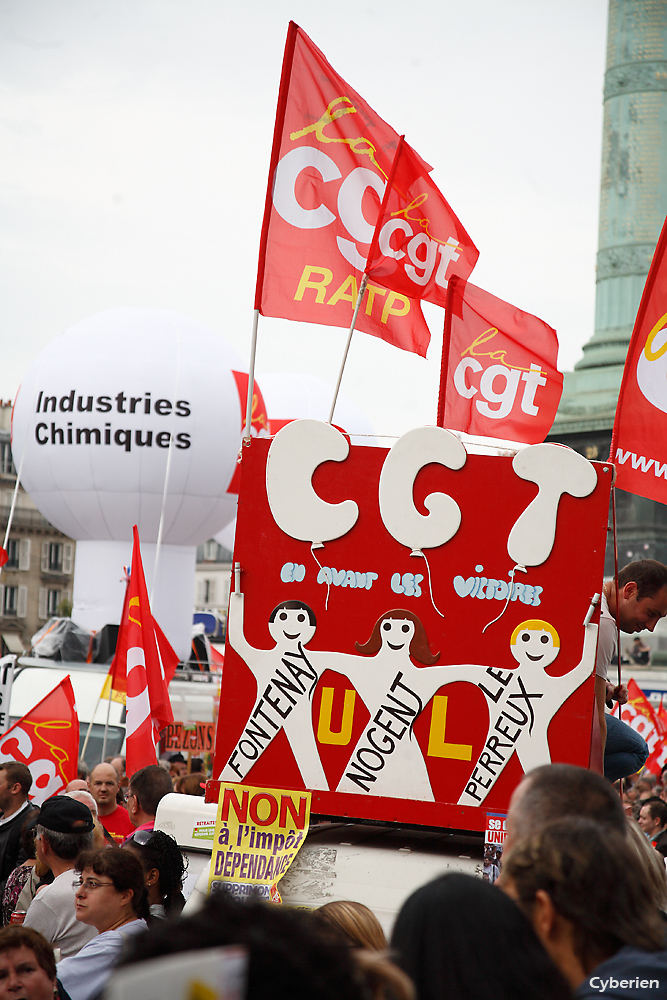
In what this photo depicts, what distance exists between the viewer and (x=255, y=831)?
483cm

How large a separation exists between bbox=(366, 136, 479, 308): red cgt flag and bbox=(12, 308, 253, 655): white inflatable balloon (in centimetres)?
1502

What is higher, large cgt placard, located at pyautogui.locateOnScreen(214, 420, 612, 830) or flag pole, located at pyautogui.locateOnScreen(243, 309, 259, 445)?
flag pole, located at pyautogui.locateOnScreen(243, 309, 259, 445)

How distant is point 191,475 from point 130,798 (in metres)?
15.6

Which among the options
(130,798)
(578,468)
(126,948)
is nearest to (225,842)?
(578,468)

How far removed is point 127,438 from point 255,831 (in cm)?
1772

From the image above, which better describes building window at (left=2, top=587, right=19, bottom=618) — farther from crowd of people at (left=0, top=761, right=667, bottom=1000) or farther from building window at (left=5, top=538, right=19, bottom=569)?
Answer: crowd of people at (left=0, top=761, right=667, bottom=1000)

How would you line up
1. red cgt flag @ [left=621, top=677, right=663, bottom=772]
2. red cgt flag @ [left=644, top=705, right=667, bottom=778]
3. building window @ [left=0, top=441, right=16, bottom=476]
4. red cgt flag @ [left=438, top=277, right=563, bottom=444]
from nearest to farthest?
red cgt flag @ [left=438, top=277, right=563, bottom=444]
red cgt flag @ [left=621, top=677, right=663, bottom=772]
red cgt flag @ [left=644, top=705, right=667, bottom=778]
building window @ [left=0, top=441, right=16, bottom=476]

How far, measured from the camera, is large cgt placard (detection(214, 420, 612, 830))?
4688 millimetres

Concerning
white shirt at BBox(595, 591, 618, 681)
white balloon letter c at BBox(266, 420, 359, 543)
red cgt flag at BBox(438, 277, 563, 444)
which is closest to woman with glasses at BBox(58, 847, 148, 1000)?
white balloon letter c at BBox(266, 420, 359, 543)

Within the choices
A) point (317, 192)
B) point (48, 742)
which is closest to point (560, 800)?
point (317, 192)

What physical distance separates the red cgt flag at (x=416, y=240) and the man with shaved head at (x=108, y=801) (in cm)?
400

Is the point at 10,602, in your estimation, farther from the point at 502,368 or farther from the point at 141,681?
the point at 502,368

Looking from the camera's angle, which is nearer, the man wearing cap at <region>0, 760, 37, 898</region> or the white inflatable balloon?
the man wearing cap at <region>0, 760, 37, 898</region>

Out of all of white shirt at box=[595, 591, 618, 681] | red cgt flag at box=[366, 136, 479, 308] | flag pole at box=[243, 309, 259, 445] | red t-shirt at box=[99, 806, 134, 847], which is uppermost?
red cgt flag at box=[366, 136, 479, 308]
